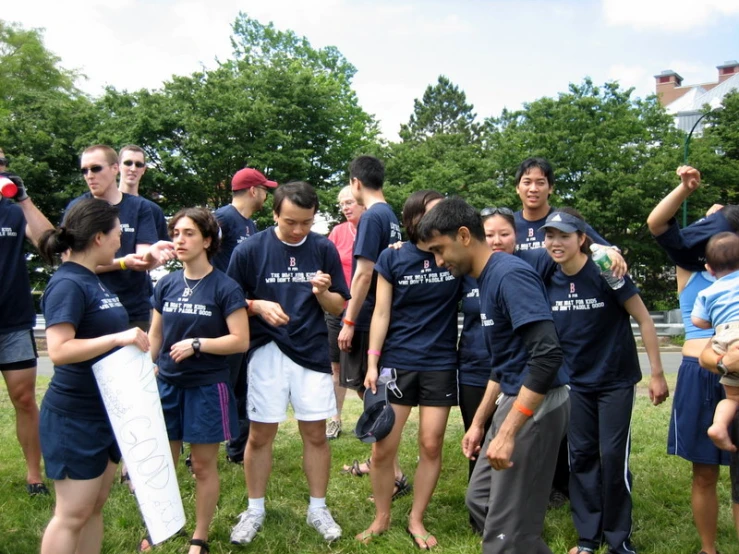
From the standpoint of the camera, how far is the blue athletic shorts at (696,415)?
144 inches

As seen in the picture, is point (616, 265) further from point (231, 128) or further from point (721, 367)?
point (231, 128)

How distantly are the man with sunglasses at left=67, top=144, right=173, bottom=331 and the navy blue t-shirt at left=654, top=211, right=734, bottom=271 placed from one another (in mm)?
3425

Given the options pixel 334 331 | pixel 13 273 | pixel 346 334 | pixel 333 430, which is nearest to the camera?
pixel 13 273

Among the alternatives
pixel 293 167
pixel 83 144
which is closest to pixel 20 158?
pixel 83 144

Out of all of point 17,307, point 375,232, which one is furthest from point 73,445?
point 375,232

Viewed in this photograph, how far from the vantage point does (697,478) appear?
12.3 ft

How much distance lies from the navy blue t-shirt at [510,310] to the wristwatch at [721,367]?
75 cm

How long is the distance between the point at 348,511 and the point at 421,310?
155cm

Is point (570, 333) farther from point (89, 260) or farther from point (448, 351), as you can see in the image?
point (89, 260)

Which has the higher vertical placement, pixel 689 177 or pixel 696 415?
pixel 689 177

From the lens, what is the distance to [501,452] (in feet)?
9.31

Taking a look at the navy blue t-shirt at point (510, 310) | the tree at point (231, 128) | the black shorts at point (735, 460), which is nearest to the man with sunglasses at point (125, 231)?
the navy blue t-shirt at point (510, 310)

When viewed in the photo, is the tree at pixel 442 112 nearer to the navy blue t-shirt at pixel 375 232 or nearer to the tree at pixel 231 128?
the tree at pixel 231 128

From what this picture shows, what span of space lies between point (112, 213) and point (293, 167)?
2449cm
